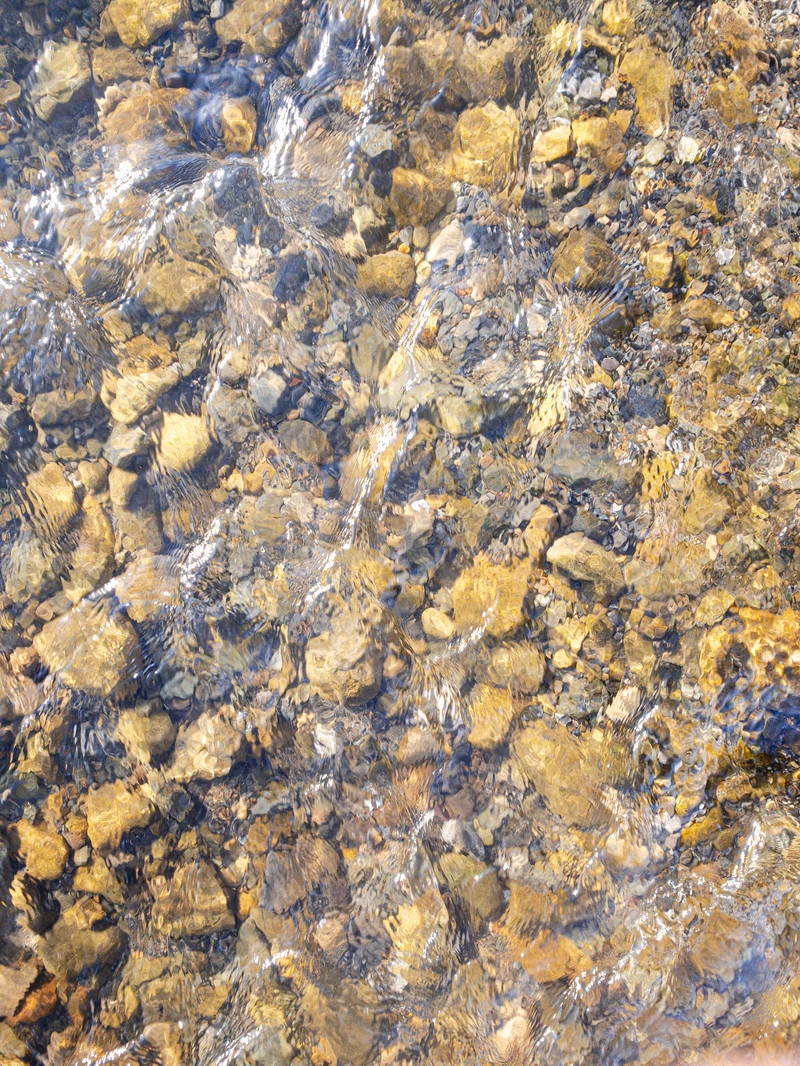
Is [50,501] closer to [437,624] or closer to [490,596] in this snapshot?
[437,624]

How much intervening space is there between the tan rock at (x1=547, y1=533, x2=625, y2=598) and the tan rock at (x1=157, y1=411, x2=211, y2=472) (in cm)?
143

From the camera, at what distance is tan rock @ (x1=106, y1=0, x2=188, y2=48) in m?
2.70

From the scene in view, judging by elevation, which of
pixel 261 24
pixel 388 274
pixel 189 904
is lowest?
pixel 189 904

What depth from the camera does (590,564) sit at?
250 cm

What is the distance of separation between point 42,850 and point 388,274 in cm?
249

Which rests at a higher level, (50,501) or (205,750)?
(50,501)

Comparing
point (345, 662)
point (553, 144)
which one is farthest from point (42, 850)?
point (553, 144)

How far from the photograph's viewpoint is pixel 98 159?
2678 mm

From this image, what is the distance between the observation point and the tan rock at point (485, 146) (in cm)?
264

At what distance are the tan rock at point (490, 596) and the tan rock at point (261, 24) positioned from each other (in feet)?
7.15

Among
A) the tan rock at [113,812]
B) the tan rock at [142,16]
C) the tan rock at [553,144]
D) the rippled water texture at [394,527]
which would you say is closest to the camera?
the rippled water texture at [394,527]

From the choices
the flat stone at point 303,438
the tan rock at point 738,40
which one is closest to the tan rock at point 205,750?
the flat stone at point 303,438

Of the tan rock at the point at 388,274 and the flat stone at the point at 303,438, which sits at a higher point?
the tan rock at the point at 388,274

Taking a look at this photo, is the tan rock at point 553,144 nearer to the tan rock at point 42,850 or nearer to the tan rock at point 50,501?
the tan rock at point 50,501
